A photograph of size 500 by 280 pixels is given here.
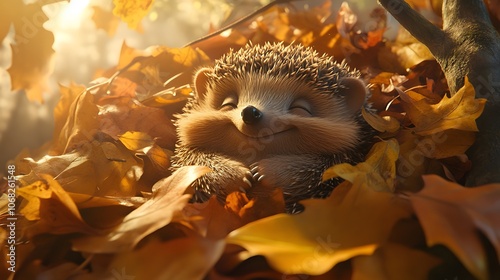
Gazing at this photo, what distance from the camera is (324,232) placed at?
2.19 feet

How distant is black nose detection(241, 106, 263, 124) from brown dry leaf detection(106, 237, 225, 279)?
28cm

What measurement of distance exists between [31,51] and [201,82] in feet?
1.35

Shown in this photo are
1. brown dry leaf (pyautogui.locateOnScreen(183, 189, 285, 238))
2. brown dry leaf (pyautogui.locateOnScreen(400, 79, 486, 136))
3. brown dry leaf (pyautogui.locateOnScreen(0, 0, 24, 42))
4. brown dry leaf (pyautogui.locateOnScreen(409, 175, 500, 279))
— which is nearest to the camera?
brown dry leaf (pyautogui.locateOnScreen(409, 175, 500, 279))

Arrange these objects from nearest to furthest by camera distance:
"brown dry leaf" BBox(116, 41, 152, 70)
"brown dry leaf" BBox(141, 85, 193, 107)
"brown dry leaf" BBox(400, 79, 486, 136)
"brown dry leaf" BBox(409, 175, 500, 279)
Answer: "brown dry leaf" BBox(409, 175, 500, 279)
"brown dry leaf" BBox(400, 79, 486, 136)
"brown dry leaf" BBox(141, 85, 193, 107)
"brown dry leaf" BBox(116, 41, 152, 70)

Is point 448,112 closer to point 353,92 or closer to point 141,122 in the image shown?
point 353,92

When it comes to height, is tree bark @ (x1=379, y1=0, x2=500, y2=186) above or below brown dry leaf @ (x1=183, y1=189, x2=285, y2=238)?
above

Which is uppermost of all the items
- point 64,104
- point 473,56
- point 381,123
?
point 473,56

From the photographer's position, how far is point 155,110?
118 centimetres

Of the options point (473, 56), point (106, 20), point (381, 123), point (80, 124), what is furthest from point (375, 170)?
point (106, 20)

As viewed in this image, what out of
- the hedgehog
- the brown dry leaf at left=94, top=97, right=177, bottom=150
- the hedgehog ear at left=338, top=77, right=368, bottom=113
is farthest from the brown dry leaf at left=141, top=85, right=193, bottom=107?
the hedgehog ear at left=338, top=77, right=368, bottom=113

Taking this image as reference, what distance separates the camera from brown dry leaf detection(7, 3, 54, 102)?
109cm

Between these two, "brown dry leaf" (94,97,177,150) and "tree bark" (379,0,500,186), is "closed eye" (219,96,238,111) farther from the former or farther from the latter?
"tree bark" (379,0,500,186)

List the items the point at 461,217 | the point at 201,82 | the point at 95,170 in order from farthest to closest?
the point at 201,82 → the point at 95,170 → the point at 461,217

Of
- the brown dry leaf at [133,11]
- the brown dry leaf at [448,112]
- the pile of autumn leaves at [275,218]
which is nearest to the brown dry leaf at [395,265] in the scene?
the pile of autumn leaves at [275,218]
